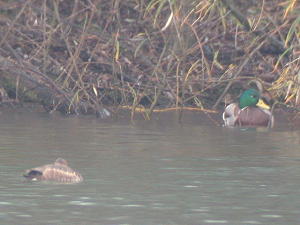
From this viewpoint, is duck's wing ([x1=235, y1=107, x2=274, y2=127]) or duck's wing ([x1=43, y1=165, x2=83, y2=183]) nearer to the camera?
duck's wing ([x1=43, y1=165, x2=83, y2=183])

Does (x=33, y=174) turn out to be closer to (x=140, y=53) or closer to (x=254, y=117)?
(x=140, y=53)

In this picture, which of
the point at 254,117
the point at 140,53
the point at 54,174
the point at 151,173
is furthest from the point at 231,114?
the point at 54,174

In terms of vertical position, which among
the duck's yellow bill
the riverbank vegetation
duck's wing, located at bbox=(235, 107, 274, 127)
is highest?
the riverbank vegetation

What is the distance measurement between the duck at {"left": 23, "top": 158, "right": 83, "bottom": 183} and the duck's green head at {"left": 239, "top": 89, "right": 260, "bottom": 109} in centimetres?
628

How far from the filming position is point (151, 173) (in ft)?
27.6

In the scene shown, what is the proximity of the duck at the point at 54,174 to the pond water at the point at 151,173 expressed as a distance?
0.07 m

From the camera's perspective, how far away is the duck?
7793mm

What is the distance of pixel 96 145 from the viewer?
10406 mm

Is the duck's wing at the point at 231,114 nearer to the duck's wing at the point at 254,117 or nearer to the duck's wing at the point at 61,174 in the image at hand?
the duck's wing at the point at 254,117

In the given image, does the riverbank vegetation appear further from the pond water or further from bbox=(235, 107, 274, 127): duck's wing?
the pond water

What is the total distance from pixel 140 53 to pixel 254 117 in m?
1.66

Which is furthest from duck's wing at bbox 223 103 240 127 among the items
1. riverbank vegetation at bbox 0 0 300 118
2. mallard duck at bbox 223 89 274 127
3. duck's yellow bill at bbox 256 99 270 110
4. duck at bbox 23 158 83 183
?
duck at bbox 23 158 83 183

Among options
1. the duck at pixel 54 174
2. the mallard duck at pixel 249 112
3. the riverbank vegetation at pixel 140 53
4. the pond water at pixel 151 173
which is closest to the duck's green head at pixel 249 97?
the mallard duck at pixel 249 112

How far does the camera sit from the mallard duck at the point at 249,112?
13273 millimetres
